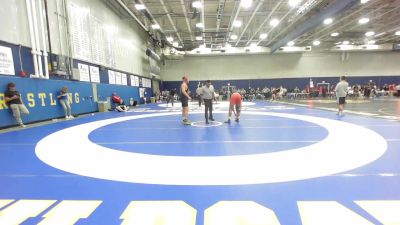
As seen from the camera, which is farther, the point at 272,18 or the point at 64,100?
the point at 272,18

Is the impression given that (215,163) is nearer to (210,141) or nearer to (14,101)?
(210,141)

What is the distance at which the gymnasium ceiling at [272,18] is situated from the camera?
16.6 metres

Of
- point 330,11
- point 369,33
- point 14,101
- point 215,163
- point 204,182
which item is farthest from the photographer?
point 369,33

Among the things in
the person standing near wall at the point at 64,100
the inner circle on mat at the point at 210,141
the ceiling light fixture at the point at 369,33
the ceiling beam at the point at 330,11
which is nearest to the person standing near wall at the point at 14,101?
the person standing near wall at the point at 64,100

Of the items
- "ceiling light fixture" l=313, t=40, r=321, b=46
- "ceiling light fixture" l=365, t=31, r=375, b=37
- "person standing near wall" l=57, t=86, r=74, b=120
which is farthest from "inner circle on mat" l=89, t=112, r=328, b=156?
"ceiling light fixture" l=313, t=40, r=321, b=46

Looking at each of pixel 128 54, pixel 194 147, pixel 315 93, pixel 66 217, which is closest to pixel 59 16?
pixel 128 54

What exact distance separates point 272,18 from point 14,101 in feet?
63.3

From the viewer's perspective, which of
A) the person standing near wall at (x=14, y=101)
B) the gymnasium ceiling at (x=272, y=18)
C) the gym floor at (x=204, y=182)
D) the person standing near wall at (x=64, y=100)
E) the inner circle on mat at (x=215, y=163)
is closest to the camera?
the gym floor at (x=204, y=182)

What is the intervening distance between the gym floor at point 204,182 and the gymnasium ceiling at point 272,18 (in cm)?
1272

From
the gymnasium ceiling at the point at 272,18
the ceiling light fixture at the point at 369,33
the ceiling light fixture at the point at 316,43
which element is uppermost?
the gymnasium ceiling at the point at 272,18

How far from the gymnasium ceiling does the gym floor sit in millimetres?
12715

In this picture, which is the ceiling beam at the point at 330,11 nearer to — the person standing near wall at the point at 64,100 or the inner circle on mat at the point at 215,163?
the inner circle on mat at the point at 215,163

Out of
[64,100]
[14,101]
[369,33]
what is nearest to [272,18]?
[369,33]

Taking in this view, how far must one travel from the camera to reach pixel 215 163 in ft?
12.1
